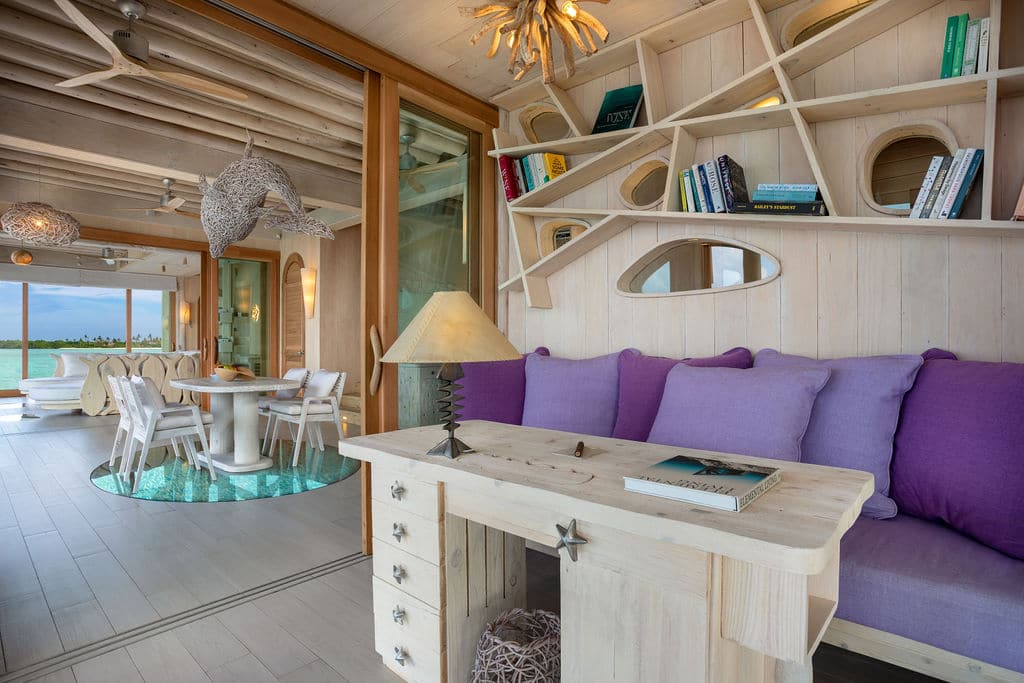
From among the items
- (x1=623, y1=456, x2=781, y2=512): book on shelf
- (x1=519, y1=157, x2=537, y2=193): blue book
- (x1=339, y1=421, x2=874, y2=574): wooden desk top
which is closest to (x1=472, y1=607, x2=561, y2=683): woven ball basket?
(x1=339, y1=421, x2=874, y2=574): wooden desk top

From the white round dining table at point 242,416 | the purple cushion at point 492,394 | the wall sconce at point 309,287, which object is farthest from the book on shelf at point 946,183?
the wall sconce at point 309,287

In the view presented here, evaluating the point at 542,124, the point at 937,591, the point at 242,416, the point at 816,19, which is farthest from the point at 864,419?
the point at 242,416

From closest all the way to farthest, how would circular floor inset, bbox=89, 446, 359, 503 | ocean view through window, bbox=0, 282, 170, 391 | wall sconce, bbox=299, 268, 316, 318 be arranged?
circular floor inset, bbox=89, 446, 359, 503 → wall sconce, bbox=299, 268, 316, 318 → ocean view through window, bbox=0, 282, 170, 391

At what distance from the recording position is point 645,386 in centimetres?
244

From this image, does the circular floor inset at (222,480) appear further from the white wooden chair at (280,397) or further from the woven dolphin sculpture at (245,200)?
the woven dolphin sculpture at (245,200)

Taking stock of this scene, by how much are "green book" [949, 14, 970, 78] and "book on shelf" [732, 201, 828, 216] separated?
58 centimetres

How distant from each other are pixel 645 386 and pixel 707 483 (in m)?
1.26

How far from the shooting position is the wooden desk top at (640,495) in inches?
38.1

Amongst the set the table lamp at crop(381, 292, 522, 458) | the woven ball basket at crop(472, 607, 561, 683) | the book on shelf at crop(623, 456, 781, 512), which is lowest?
the woven ball basket at crop(472, 607, 561, 683)

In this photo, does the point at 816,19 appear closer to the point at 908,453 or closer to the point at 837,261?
the point at 837,261

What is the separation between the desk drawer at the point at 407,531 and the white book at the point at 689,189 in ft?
5.95

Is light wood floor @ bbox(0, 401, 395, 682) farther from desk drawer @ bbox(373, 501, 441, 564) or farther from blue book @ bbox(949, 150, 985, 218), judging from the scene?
blue book @ bbox(949, 150, 985, 218)

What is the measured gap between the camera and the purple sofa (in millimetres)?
1354

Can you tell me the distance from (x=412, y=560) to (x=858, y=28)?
8.41 ft
